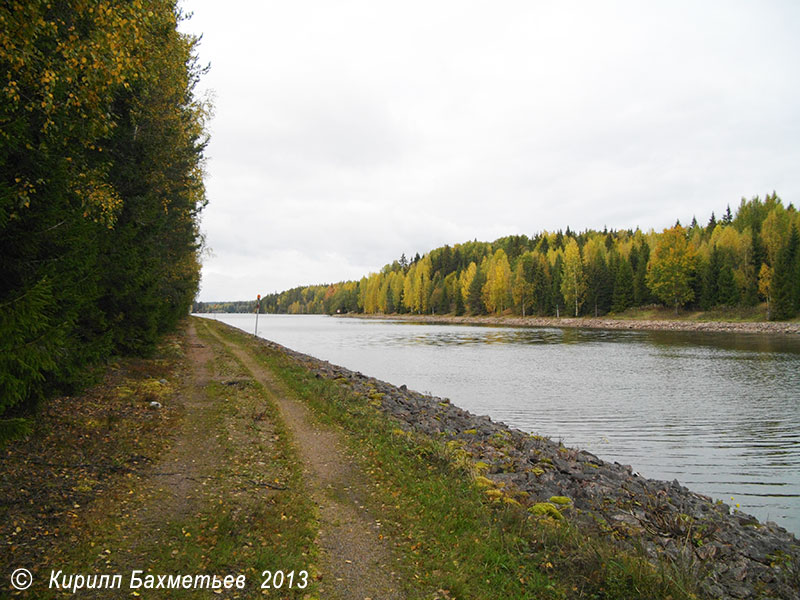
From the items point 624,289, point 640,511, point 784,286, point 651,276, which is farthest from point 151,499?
point 624,289

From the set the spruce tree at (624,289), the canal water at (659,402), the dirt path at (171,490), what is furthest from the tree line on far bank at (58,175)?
the spruce tree at (624,289)

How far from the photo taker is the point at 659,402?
Result: 21.2 m

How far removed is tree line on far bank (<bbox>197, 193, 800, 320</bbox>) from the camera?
73.4 m

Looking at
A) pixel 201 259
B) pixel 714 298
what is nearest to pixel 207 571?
pixel 201 259

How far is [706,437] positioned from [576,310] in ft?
273

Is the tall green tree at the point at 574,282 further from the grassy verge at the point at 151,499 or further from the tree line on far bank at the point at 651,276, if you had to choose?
the grassy verge at the point at 151,499

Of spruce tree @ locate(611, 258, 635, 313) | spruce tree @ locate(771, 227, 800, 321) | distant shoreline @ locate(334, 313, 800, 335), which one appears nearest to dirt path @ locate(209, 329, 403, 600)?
distant shoreline @ locate(334, 313, 800, 335)

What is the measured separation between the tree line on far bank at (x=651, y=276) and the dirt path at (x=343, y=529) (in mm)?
77911

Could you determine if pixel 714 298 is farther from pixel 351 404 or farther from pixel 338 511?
pixel 338 511

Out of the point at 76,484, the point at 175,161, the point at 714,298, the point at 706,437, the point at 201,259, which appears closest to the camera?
the point at 76,484

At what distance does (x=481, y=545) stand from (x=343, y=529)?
191cm

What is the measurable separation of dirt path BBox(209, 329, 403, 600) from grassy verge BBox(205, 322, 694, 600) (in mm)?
267

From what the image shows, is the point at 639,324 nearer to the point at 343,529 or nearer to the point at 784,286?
the point at 784,286

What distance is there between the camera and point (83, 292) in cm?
957
